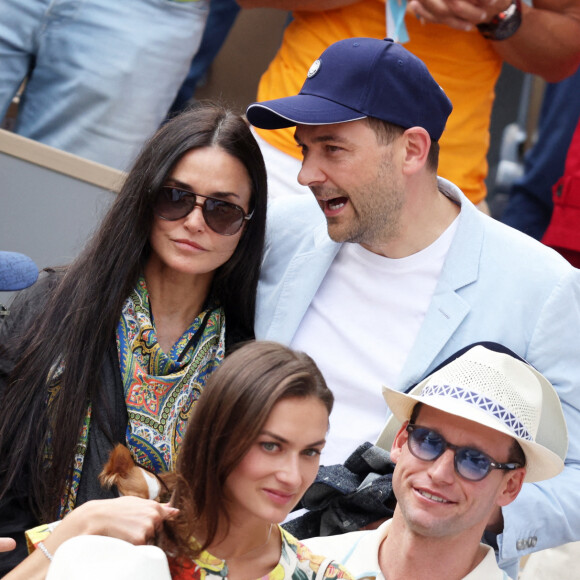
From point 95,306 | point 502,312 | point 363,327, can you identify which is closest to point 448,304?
point 502,312

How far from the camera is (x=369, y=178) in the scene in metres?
3.17

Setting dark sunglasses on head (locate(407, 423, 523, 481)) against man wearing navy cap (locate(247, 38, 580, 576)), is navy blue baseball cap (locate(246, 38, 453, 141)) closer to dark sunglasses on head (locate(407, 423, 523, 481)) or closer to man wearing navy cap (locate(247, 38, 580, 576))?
man wearing navy cap (locate(247, 38, 580, 576))

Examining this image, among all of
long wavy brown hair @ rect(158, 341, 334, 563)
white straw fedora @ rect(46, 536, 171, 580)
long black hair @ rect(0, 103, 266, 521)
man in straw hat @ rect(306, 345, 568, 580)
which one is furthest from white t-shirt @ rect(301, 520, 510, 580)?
white straw fedora @ rect(46, 536, 171, 580)

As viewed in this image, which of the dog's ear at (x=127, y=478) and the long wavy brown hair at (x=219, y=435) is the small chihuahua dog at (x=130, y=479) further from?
the long wavy brown hair at (x=219, y=435)

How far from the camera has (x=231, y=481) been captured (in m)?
2.08

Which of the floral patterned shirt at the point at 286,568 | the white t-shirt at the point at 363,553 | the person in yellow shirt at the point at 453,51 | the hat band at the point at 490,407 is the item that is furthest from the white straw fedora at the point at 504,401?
the person in yellow shirt at the point at 453,51

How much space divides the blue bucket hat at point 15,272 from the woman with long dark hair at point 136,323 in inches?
16.7

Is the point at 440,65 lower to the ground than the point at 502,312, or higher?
higher

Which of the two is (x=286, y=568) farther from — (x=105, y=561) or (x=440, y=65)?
(x=440, y=65)

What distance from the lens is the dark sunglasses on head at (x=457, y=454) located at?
2.45 metres

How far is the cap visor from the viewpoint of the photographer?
3.08m

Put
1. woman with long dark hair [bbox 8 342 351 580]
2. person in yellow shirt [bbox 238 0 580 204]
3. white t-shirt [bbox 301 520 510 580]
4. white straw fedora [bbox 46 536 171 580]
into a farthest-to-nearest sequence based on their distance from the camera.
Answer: person in yellow shirt [bbox 238 0 580 204] → white t-shirt [bbox 301 520 510 580] → woman with long dark hair [bbox 8 342 351 580] → white straw fedora [bbox 46 536 171 580]

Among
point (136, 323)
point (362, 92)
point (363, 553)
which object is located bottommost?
point (363, 553)

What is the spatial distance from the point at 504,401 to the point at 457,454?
0.17 m
